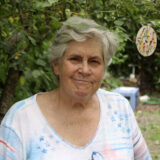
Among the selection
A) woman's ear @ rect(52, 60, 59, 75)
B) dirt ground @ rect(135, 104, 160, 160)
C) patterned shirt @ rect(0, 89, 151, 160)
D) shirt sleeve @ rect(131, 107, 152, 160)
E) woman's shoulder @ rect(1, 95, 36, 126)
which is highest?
woman's ear @ rect(52, 60, 59, 75)

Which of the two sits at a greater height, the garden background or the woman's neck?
the garden background

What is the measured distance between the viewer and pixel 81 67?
5.35 ft

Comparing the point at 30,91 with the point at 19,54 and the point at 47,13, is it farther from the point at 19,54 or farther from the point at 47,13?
the point at 47,13

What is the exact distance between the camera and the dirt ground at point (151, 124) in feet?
15.3

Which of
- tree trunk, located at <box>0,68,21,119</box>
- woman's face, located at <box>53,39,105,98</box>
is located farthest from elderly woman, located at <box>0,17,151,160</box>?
tree trunk, located at <box>0,68,21,119</box>

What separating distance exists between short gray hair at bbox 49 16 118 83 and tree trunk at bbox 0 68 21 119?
573 mm

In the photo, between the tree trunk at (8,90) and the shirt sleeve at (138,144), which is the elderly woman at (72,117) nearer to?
the shirt sleeve at (138,144)

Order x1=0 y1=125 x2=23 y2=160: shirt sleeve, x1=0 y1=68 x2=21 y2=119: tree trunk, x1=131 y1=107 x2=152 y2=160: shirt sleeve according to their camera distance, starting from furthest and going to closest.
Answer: x1=0 y1=68 x2=21 y2=119: tree trunk → x1=131 y1=107 x2=152 y2=160: shirt sleeve → x1=0 y1=125 x2=23 y2=160: shirt sleeve

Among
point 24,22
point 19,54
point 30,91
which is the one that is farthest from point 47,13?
point 30,91

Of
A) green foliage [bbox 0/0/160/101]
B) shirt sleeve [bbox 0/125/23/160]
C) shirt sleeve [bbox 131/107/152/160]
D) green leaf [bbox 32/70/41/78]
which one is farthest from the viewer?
green leaf [bbox 32/70/41/78]

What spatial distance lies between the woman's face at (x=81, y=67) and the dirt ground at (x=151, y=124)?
297 centimetres

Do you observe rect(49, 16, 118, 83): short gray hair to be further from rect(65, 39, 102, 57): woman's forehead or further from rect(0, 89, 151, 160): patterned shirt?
rect(0, 89, 151, 160): patterned shirt

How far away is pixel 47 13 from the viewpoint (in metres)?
1.87

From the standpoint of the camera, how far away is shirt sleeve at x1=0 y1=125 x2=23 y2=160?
1.56 meters
